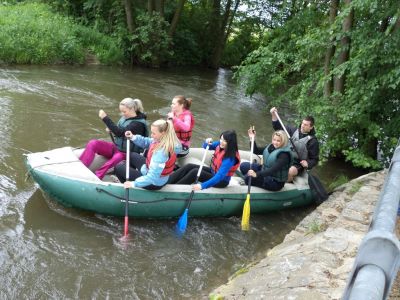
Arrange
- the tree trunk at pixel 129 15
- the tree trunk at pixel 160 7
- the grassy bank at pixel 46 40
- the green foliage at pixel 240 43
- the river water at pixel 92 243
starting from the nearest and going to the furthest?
the river water at pixel 92 243
the grassy bank at pixel 46 40
the tree trunk at pixel 129 15
the tree trunk at pixel 160 7
the green foliage at pixel 240 43

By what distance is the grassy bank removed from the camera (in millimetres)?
12664

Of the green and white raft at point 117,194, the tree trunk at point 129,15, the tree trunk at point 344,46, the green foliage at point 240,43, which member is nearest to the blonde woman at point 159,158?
the green and white raft at point 117,194

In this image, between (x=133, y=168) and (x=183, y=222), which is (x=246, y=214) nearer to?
(x=183, y=222)

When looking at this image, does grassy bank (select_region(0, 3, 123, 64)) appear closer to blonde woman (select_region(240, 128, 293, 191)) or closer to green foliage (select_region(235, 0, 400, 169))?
green foliage (select_region(235, 0, 400, 169))

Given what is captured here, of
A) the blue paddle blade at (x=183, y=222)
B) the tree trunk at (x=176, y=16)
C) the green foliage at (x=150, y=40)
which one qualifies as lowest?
the blue paddle blade at (x=183, y=222)

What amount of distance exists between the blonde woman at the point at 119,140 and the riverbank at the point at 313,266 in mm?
2296

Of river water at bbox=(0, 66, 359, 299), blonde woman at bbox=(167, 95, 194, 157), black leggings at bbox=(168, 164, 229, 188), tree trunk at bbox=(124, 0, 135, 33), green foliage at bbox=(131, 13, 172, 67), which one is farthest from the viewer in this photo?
tree trunk at bbox=(124, 0, 135, 33)

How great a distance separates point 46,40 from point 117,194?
10038 mm

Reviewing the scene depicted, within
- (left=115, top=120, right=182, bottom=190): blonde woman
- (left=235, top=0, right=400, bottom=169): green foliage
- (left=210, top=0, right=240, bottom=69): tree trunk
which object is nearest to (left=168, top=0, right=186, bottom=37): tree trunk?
(left=210, top=0, right=240, bottom=69): tree trunk

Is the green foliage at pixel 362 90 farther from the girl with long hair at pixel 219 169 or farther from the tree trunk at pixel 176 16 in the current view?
the tree trunk at pixel 176 16

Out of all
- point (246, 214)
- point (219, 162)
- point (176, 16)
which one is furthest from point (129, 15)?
point (246, 214)

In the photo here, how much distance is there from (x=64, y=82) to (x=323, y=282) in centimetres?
1038

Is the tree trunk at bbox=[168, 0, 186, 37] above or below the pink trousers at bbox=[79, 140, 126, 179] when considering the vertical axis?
above

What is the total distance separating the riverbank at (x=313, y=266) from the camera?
3.04 meters
